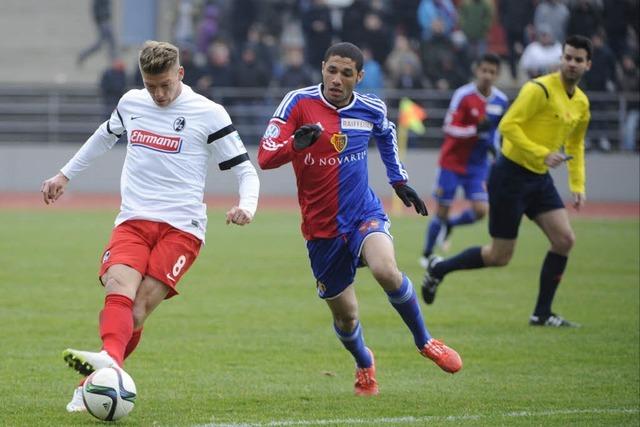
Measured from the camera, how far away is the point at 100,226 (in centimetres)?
2148

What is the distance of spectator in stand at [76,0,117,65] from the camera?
30859 millimetres

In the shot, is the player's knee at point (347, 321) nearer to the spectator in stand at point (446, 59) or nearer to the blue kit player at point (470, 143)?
the blue kit player at point (470, 143)

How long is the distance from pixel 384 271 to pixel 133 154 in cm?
170

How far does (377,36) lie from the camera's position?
26531 mm

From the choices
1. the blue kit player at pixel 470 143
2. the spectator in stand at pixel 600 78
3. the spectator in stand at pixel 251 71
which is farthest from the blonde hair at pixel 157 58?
the spectator in stand at pixel 251 71

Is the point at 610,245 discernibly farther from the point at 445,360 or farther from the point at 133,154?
the point at 133,154

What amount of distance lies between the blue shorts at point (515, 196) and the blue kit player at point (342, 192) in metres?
3.03

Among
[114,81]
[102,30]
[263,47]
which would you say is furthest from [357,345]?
[102,30]

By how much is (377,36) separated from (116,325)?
2025 cm

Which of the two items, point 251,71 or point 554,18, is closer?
point 554,18

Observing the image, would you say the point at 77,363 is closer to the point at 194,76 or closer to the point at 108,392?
the point at 108,392

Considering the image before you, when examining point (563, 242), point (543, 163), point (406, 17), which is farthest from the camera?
point (406, 17)

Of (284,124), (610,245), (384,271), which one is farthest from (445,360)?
(610,245)

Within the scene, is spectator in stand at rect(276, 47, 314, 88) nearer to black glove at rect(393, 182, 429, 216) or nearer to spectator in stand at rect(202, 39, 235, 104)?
spectator in stand at rect(202, 39, 235, 104)
